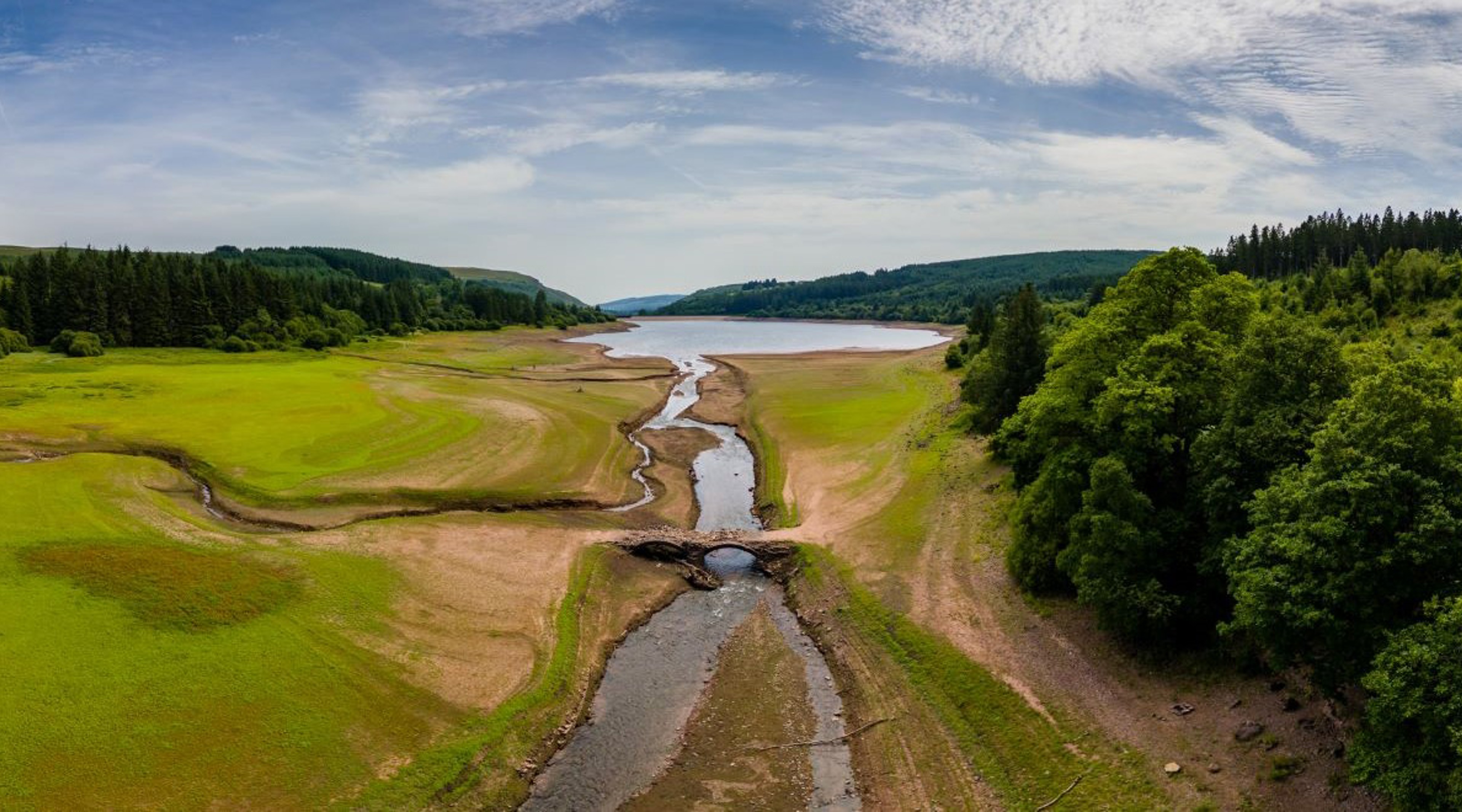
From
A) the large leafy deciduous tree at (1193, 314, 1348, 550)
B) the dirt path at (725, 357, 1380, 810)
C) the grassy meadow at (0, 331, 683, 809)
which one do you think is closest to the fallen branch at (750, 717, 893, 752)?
the dirt path at (725, 357, 1380, 810)

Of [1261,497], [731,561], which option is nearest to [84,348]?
[731,561]

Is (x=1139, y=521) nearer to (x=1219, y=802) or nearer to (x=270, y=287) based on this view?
(x=1219, y=802)

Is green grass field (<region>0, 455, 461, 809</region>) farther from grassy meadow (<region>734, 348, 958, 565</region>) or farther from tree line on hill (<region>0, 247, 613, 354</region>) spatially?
tree line on hill (<region>0, 247, 613, 354</region>)

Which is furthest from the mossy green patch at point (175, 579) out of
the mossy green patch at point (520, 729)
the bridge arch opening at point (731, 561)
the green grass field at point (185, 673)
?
the bridge arch opening at point (731, 561)

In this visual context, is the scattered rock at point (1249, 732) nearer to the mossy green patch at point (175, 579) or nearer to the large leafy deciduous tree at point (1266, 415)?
the large leafy deciduous tree at point (1266, 415)

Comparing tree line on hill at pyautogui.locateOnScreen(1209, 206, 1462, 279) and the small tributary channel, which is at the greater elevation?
tree line on hill at pyautogui.locateOnScreen(1209, 206, 1462, 279)

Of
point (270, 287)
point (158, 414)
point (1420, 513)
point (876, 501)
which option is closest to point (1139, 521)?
point (1420, 513)

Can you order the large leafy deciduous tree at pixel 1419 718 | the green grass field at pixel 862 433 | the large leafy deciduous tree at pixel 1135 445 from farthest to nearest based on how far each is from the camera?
the green grass field at pixel 862 433
the large leafy deciduous tree at pixel 1135 445
the large leafy deciduous tree at pixel 1419 718
